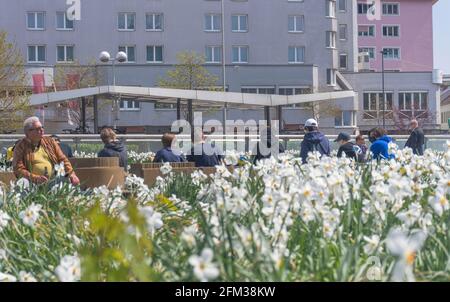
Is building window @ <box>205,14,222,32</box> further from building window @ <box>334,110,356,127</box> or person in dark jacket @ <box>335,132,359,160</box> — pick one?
person in dark jacket @ <box>335,132,359,160</box>

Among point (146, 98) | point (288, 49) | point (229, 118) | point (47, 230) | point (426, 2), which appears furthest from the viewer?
point (426, 2)

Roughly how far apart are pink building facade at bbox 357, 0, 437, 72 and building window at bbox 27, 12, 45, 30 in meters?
42.3

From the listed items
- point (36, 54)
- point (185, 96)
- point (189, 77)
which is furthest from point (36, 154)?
point (36, 54)

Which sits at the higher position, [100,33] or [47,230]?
[100,33]

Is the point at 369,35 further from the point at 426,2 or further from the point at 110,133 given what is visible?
the point at 110,133

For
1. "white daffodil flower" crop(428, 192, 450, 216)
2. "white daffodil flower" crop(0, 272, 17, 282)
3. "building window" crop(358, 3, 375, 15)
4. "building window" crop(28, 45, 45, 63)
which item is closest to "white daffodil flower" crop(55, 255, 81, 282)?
"white daffodil flower" crop(0, 272, 17, 282)

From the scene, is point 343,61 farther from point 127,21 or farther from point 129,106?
point 129,106

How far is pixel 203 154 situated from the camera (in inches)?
623

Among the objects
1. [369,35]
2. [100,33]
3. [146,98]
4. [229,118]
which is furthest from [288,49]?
[146,98]

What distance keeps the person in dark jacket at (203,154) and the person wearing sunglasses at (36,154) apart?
15.2ft

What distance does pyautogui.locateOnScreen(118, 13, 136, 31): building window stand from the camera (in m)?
73.9

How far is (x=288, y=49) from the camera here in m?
76.5

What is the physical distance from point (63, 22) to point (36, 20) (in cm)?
195
